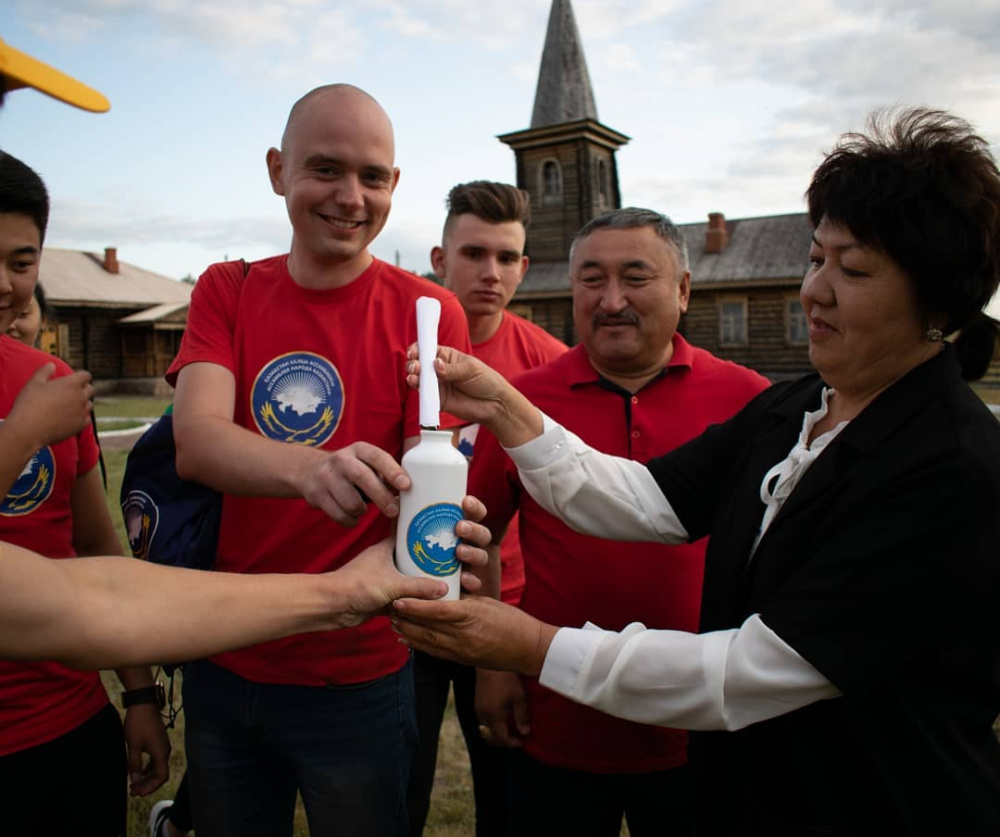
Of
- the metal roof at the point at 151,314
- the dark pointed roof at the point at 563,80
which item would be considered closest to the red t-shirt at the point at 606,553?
the dark pointed roof at the point at 563,80

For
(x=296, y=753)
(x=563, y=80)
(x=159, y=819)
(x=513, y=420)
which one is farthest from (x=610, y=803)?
(x=563, y=80)

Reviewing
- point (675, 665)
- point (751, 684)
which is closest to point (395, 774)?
point (675, 665)

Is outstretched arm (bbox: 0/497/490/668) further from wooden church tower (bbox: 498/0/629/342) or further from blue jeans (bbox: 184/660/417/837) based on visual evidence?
wooden church tower (bbox: 498/0/629/342)

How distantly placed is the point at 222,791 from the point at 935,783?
1.90m

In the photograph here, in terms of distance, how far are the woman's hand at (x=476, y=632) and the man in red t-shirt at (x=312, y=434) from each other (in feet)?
1.51

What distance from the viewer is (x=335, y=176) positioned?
91.9 inches

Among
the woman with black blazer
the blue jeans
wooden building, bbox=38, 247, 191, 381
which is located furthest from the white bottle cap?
wooden building, bbox=38, 247, 191, 381

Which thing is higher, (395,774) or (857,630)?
(857,630)

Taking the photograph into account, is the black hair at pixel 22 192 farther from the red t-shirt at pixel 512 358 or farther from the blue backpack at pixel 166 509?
the red t-shirt at pixel 512 358

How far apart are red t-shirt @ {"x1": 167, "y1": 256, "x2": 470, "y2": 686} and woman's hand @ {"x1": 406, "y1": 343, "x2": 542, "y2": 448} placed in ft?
0.51

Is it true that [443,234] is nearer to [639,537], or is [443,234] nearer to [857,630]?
[639,537]

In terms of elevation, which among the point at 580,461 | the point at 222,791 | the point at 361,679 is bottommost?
the point at 222,791

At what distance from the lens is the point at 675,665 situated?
1767 millimetres

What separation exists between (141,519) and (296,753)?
841mm
